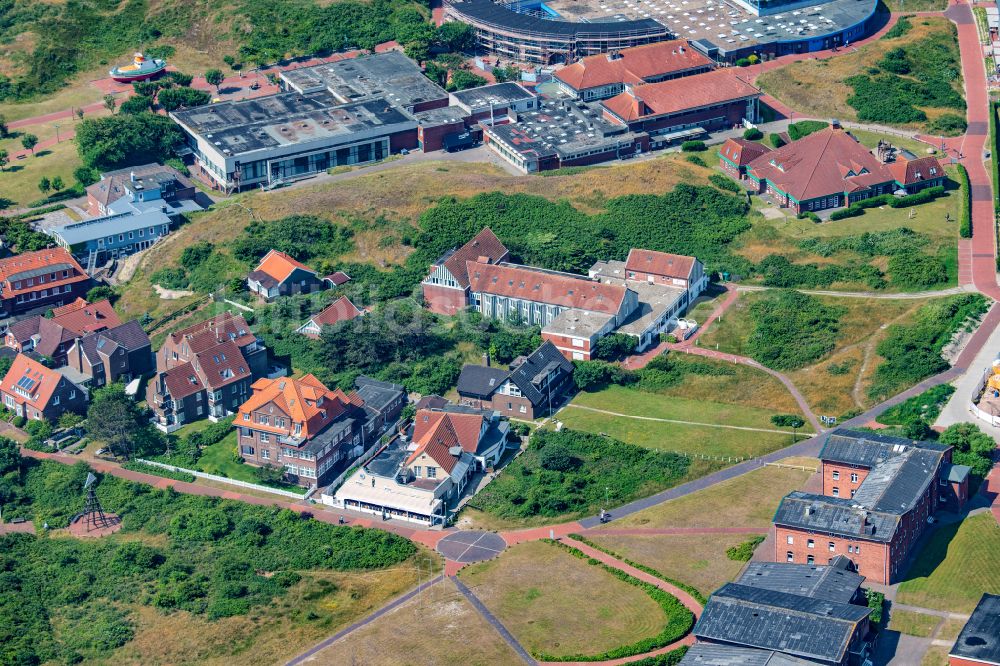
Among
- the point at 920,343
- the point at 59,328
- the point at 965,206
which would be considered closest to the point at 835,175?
the point at 965,206

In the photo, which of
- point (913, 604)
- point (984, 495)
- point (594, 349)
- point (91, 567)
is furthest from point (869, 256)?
point (91, 567)

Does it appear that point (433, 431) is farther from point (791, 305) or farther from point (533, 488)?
point (791, 305)

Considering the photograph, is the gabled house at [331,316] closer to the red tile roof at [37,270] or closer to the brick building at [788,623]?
the red tile roof at [37,270]

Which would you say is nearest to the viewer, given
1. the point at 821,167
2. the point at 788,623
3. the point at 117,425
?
the point at 788,623

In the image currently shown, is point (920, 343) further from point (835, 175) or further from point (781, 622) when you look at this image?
point (781, 622)

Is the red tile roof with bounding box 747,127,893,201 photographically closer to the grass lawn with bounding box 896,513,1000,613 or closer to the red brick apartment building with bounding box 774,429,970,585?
the red brick apartment building with bounding box 774,429,970,585

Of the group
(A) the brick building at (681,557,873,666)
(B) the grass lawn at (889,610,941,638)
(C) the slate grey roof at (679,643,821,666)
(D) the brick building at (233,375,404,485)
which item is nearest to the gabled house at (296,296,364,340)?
(D) the brick building at (233,375,404,485)
